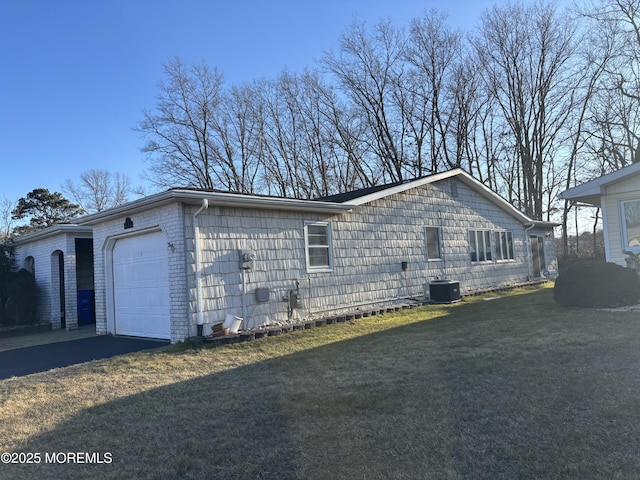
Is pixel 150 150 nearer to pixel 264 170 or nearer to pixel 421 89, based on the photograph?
pixel 264 170

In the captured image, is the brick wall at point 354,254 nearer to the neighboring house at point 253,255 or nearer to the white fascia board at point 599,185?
the neighboring house at point 253,255

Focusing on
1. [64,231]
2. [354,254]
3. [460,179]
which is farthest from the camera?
[460,179]

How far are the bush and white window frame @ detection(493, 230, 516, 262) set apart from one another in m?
7.26

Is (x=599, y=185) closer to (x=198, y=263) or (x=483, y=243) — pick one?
(x=483, y=243)

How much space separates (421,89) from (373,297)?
22.4 meters

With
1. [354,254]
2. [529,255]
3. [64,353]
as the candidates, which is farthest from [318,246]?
[529,255]

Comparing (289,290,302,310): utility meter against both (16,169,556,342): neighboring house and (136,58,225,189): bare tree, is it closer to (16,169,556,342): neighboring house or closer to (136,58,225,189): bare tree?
(16,169,556,342): neighboring house

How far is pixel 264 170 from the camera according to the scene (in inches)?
1323

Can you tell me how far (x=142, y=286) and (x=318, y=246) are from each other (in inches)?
161

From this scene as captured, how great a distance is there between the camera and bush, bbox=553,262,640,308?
32.5 feet

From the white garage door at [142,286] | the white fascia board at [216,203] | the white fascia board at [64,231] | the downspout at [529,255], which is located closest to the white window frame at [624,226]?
the white fascia board at [216,203]

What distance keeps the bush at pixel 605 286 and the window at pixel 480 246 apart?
6.00 metres

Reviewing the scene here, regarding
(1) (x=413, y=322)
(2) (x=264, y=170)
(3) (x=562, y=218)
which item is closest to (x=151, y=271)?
(1) (x=413, y=322)

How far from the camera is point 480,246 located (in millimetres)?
16797
